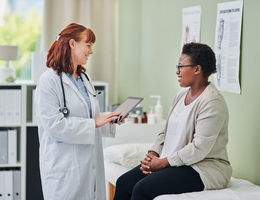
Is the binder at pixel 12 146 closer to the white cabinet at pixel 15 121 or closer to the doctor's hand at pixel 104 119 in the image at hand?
the white cabinet at pixel 15 121

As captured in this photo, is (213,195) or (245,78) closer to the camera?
(213,195)

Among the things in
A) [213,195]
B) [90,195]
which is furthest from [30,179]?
[213,195]

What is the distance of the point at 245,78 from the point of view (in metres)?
2.52

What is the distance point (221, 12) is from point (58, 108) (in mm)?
1237

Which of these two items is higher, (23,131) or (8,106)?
(8,106)

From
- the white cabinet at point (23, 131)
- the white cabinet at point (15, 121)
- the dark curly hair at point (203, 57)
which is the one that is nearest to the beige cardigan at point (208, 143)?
the dark curly hair at point (203, 57)

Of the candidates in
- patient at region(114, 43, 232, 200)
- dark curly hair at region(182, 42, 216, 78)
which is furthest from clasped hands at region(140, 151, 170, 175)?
dark curly hair at region(182, 42, 216, 78)

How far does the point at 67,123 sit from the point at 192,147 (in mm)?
650

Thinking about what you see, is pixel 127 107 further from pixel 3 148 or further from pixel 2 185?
pixel 2 185

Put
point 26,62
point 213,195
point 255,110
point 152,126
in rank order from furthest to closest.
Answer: point 26,62 < point 152,126 < point 255,110 < point 213,195

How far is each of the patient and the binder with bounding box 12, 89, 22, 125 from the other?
1.34 meters

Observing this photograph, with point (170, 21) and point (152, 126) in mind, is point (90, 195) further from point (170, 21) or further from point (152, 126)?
point (170, 21)

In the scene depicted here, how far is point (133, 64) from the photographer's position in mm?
4133

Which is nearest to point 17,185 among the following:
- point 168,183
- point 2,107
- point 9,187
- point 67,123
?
point 9,187
